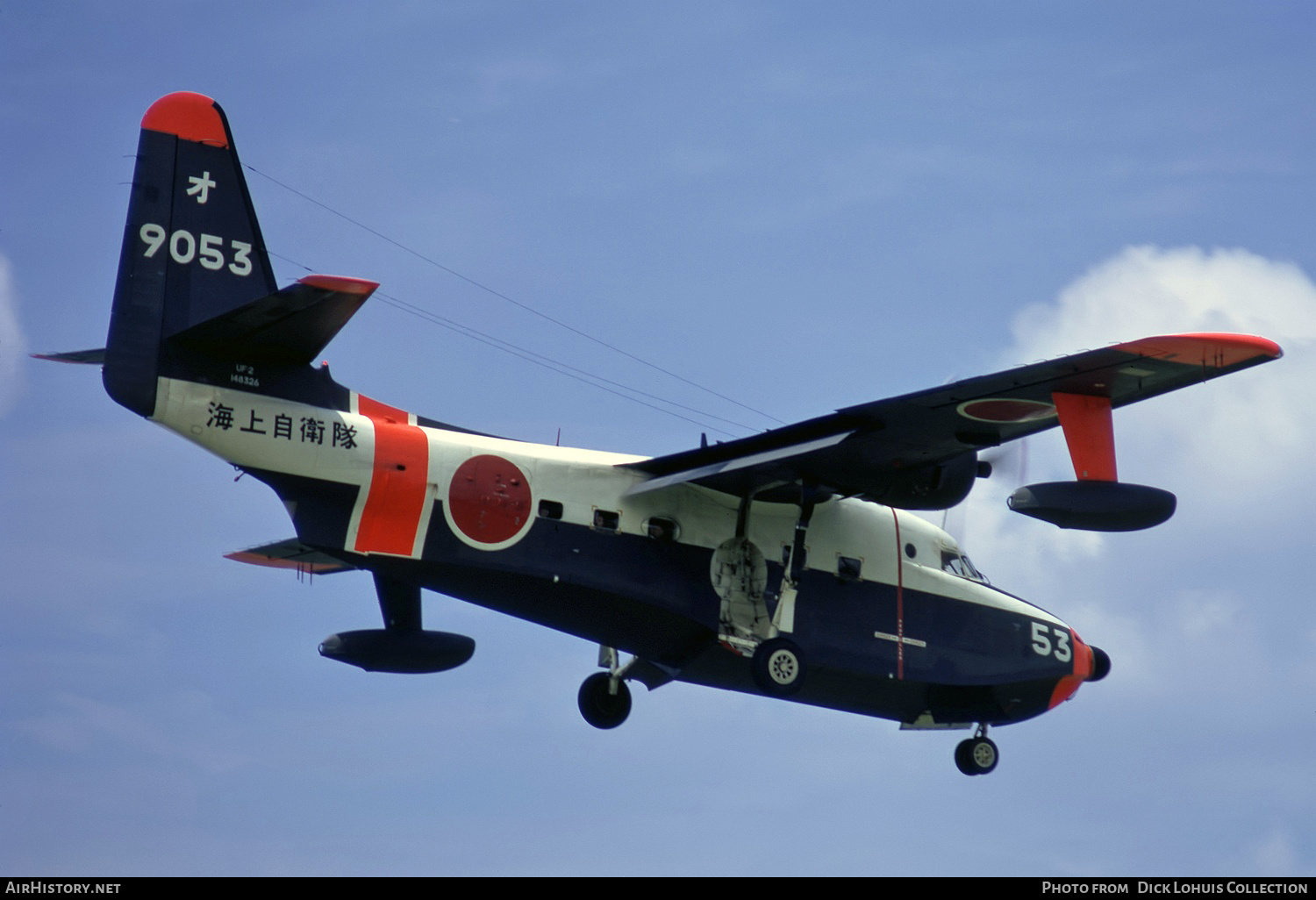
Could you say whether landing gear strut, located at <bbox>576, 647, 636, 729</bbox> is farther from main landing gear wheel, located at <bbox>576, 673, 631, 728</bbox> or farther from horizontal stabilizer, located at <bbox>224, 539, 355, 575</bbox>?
horizontal stabilizer, located at <bbox>224, 539, 355, 575</bbox>

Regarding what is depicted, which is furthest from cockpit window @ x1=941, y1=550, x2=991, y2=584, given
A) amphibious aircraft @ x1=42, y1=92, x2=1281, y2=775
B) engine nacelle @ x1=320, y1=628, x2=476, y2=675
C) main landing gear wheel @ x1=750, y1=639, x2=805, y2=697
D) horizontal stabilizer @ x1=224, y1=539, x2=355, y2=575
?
horizontal stabilizer @ x1=224, y1=539, x2=355, y2=575

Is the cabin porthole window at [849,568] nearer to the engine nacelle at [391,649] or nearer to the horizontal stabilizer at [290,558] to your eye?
the engine nacelle at [391,649]

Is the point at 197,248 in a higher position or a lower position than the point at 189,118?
lower

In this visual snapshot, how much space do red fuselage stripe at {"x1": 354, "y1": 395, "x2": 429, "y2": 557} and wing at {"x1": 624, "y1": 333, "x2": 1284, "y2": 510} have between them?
296 cm

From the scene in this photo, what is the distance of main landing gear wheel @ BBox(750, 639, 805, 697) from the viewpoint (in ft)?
72.1

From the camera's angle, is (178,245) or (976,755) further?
(976,755)

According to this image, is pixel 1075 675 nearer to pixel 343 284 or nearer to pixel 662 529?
pixel 662 529

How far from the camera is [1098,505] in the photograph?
19.6 m

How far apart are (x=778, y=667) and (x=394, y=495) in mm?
5478

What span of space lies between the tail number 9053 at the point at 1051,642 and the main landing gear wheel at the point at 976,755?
153 centimetres

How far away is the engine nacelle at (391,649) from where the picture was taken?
24.2 m

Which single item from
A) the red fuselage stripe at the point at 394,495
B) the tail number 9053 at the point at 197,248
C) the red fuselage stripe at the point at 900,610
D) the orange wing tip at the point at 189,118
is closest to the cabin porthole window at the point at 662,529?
the red fuselage stripe at the point at 394,495

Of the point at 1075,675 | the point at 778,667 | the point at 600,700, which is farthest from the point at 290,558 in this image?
the point at 1075,675
